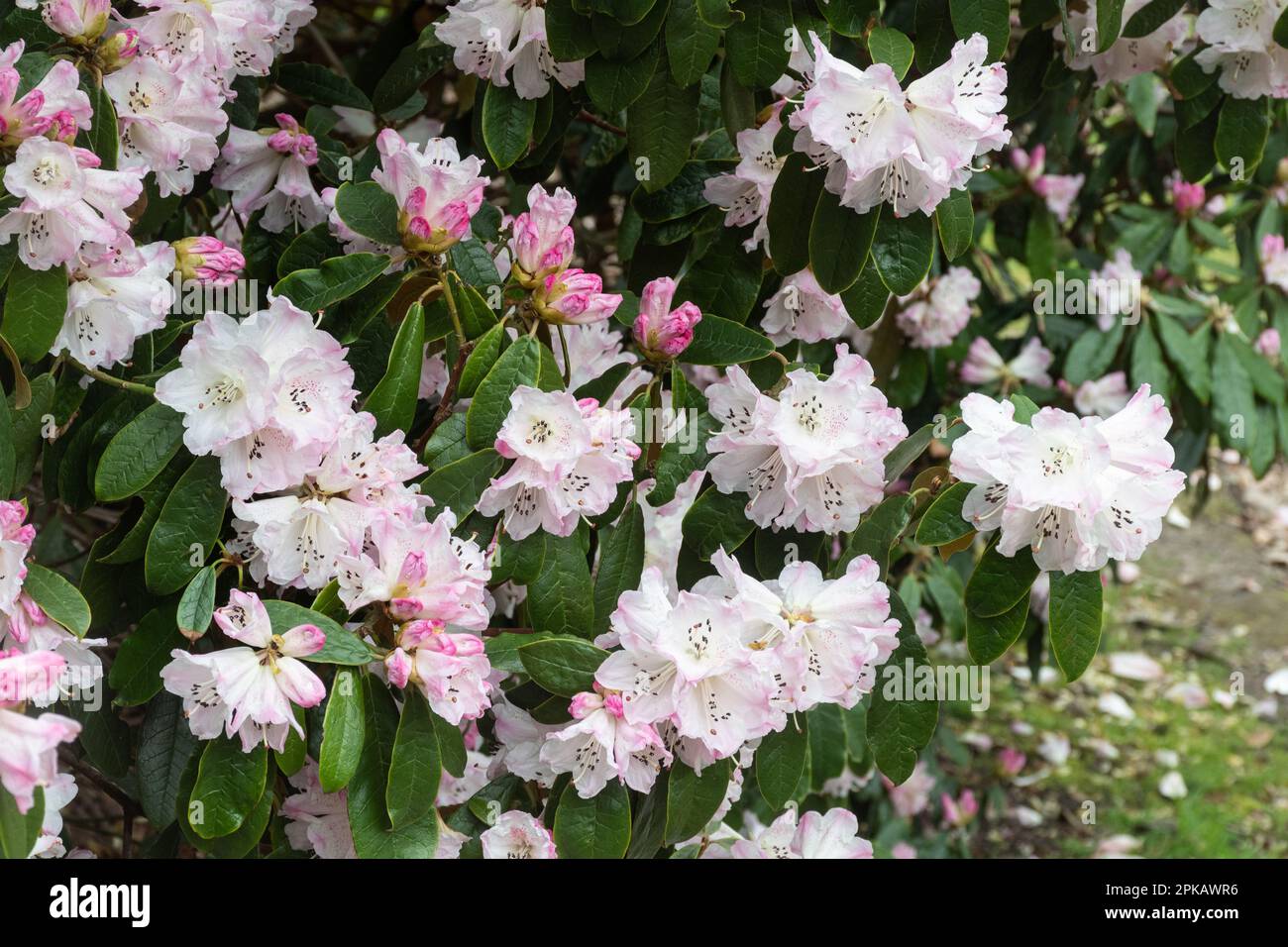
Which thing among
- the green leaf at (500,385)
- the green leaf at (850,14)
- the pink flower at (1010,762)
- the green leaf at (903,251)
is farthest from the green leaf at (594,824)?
the pink flower at (1010,762)

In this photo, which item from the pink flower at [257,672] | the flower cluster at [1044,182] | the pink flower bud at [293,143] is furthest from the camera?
the flower cluster at [1044,182]

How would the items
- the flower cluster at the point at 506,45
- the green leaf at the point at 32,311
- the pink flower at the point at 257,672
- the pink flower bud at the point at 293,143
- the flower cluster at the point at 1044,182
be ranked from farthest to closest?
the flower cluster at the point at 1044,182, the pink flower bud at the point at 293,143, the flower cluster at the point at 506,45, the green leaf at the point at 32,311, the pink flower at the point at 257,672

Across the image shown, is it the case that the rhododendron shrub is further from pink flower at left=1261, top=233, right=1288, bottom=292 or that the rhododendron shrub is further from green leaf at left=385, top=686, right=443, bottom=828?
pink flower at left=1261, top=233, right=1288, bottom=292

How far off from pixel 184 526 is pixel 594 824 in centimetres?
46

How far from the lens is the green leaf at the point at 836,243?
130 centimetres

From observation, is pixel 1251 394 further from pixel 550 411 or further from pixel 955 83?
pixel 550 411

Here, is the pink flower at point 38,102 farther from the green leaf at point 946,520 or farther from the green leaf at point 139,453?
the green leaf at point 946,520

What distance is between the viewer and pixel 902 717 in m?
1.35

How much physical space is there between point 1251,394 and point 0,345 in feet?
6.27

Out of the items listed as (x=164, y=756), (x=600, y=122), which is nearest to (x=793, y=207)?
(x=600, y=122)

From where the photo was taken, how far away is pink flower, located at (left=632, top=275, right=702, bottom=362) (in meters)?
1.33

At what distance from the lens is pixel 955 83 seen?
1.23m

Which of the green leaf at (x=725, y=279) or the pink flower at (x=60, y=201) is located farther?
the green leaf at (x=725, y=279)

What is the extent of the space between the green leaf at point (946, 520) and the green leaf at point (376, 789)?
1.66ft
